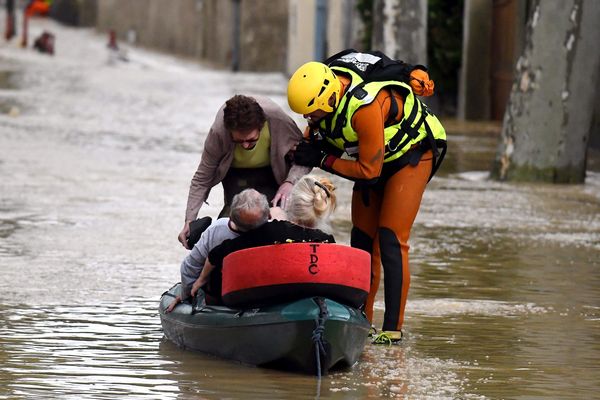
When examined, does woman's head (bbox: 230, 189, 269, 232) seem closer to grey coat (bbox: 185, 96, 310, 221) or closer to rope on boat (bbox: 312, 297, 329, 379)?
rope on boat (bbox: 312, 297, 329, 379)

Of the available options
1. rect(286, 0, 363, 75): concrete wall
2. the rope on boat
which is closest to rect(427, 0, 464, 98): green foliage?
rect(286, 0, 363, 75): concrete wall

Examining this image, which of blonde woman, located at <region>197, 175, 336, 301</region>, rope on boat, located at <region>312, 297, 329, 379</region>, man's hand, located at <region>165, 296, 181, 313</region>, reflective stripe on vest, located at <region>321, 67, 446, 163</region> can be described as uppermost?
reflective stripe on vest, located at <region>321, 67, 446, 163</region>

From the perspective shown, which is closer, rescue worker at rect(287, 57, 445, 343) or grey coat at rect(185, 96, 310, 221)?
rescue worker at rect(287, 57, 445, 343)

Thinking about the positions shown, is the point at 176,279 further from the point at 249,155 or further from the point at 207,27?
the point at 207,27

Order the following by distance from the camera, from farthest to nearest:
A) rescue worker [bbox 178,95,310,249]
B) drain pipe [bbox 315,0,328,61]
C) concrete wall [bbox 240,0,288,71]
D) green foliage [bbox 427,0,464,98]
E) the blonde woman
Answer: concrete wall [bbox 240,0,288,71]
drain pipe [bbox 315,0,328,61]
green foliage [bbox 427,0,464,98]
rescue worker [bbox 178,95,310,249]
the blonde woman

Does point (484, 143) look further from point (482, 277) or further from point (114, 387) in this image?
point (114, 387)

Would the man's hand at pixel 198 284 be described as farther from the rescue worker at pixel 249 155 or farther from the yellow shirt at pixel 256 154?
the yellow shirt at pixel 256 154

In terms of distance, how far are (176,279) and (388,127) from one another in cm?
279

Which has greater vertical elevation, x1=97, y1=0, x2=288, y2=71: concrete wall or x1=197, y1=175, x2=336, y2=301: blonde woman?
x1=197, y1=175, x2=336, y2=301: blonde woman

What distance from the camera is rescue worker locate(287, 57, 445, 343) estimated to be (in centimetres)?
810

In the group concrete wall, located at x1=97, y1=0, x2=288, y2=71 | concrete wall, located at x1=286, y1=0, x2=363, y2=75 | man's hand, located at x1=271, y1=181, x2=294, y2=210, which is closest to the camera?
man's hand, located at x1=271, y1=181, x2=294, y2=210

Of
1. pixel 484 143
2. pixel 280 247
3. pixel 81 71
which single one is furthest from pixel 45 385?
pixel 81 71

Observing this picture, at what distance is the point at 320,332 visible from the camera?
741cm

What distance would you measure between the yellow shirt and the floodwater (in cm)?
100
